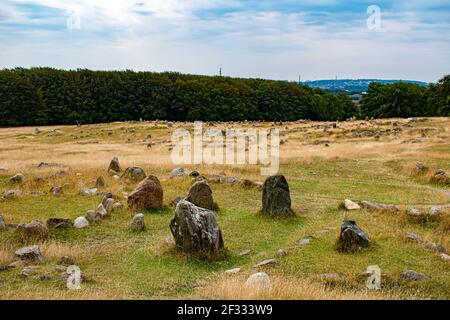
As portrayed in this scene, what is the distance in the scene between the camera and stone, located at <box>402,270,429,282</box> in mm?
11289

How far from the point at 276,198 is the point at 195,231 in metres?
5.54

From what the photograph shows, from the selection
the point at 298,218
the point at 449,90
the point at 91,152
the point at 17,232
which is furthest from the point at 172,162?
the point at 449,90

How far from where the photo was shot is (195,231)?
13617 millimetres

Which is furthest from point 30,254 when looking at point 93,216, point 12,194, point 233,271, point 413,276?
point 12,194

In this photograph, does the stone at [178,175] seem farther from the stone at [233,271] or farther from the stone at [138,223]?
the stone at [233,271]

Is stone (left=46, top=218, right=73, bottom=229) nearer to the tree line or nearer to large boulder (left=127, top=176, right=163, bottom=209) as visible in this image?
large boulder (left=127, top=176, right=163, bottom=209)

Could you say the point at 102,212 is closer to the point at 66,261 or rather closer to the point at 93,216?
the point at 93,216

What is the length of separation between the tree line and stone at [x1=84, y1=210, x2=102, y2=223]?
3258 inches

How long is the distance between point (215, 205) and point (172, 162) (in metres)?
16.1

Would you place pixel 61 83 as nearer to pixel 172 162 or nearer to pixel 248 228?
pixel 172 162

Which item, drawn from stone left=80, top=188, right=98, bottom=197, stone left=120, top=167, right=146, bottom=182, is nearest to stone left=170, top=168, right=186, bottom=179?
stone left=120, top=167, right=146, bottom=182

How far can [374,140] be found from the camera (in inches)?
1964

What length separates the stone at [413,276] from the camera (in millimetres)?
11289

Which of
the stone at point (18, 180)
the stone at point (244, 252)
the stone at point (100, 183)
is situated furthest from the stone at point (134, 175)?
the stone at point (244, 252)
